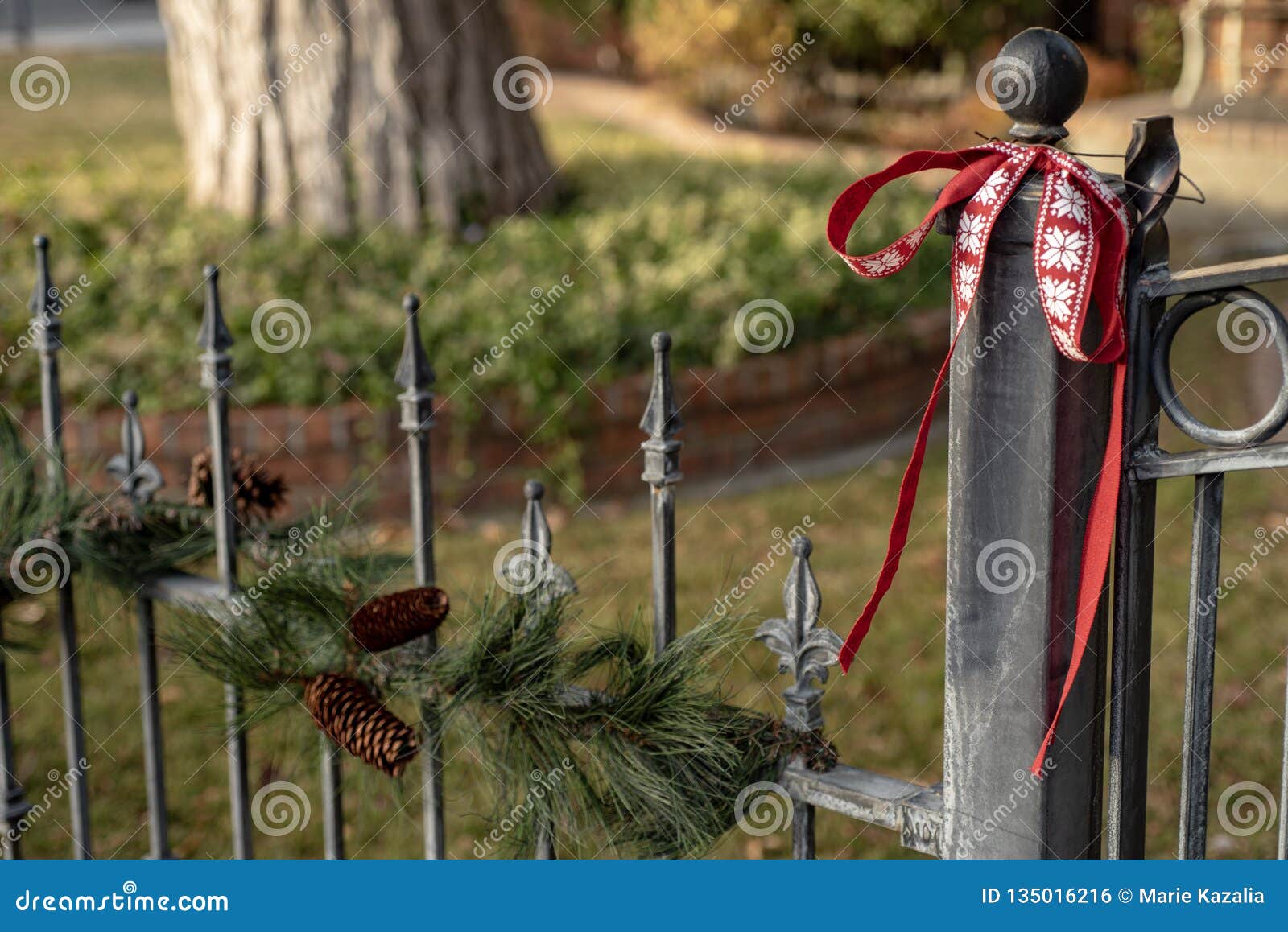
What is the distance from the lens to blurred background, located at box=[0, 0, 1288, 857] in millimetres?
3898

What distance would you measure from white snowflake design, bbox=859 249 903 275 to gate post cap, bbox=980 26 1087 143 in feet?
0.63

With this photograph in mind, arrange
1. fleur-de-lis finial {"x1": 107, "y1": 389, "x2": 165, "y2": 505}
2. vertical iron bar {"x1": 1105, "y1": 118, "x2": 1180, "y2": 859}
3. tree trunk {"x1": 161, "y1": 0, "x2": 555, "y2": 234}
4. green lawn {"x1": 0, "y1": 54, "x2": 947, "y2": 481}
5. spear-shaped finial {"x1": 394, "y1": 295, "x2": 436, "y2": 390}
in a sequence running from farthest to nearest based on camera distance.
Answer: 1. tree trunk {"x1": 161, "y1": 0, "x2": 555, "y2": 234}
2. green lawn {"x1": 0, "y1": 54, "x2": 947, "y2": 481}
3. fleur-de-lis finial {"x1": 107, "y1": 389, "x2": 165, "y2": 505}
4. spear-shaped finial {"x1": 394, "y1": 295, "x2": 436, "y2": 390}
5. vertical iron bar {"x1": 1105, "y1": 118, "x2": 1180, "y2": 859}

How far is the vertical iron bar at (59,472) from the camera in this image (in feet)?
→ 8.01

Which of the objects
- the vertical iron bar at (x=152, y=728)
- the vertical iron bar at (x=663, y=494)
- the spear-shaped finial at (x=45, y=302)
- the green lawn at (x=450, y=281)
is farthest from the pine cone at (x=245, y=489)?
the green lawn at (x=450, y=281)

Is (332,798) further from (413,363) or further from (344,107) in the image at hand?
(344,107)

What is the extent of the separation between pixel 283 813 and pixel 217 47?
4.18 metres

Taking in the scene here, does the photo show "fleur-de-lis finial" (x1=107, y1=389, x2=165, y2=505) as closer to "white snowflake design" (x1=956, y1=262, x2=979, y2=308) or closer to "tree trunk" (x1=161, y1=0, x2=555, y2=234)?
"white snowflake design" (x1=956, y1=262, x2=979, y2=308)

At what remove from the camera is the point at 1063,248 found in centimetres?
153

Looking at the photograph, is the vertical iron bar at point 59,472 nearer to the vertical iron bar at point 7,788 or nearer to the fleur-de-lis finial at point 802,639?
the vertical iron bar at point 7,788

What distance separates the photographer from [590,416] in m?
5.21

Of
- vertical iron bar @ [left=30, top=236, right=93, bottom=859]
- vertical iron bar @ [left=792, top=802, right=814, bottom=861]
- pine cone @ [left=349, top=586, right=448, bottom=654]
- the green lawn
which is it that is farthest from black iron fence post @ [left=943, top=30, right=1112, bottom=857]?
the green lawn

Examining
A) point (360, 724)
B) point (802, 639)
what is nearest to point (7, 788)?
point (360, 724)

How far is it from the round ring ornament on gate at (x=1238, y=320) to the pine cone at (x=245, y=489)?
1511mm

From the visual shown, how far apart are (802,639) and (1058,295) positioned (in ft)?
2.00
